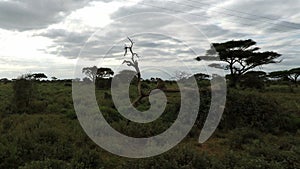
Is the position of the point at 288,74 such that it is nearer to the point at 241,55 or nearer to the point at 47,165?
the point at 241,55

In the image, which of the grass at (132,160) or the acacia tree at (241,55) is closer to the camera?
the grass at (132,160)

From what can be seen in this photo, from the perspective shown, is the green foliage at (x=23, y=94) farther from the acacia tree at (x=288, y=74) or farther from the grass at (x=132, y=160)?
the acacia tree at (x=288, y=74)

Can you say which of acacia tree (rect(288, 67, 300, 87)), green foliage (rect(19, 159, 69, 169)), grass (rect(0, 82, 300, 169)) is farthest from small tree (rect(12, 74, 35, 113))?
acacia tree (rect(288, 67, 300, 87))

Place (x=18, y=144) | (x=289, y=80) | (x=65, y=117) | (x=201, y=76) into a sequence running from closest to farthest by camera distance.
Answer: (x=18, y=144), (x=65, y=117), (x=201, y=76), (x=289, y=80)

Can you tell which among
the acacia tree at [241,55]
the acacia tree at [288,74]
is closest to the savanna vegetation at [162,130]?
the acacia tree at [241,55]

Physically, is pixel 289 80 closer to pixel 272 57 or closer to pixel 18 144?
pixel 272 57

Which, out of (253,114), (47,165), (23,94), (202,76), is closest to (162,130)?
(253,114)

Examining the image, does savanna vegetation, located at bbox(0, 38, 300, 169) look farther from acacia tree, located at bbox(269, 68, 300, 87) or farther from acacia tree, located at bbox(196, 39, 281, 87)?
acacia tree, located at bbox(269, 68, 300, 87)

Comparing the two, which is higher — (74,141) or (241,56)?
(241,56)

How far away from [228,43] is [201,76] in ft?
37.9

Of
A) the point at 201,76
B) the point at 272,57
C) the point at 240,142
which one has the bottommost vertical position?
the point at 240,142

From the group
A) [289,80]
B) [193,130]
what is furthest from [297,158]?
[289,80]

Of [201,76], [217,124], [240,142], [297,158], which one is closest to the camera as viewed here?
[297,158]

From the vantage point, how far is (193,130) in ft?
30.7
